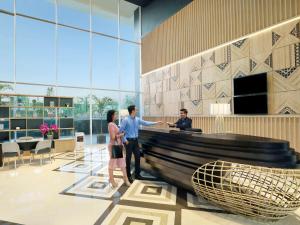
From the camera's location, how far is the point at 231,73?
19.8 feet

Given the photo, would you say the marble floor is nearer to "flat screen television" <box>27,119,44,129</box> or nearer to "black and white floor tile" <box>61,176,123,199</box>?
"black and white floor tile" <box>61,176,123,199</box>

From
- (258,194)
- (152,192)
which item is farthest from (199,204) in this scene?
(258,194)

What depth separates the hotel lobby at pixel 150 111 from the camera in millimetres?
2586

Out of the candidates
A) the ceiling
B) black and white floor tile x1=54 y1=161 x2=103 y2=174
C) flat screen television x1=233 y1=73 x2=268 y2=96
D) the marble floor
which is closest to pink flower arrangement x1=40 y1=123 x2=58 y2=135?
black and white floor tile x1=54 y1=161 x2=103 y2=174

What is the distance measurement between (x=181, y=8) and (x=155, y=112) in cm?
443

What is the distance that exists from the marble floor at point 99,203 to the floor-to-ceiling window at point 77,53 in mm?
4310

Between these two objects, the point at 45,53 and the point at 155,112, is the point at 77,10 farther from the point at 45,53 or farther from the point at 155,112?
the point at 155,112

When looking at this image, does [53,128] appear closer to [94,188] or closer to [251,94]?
[94,188]

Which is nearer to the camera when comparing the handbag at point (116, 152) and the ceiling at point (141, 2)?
the handbag at point (116, 152)

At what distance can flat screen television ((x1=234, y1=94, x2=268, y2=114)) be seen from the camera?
16.8 ft

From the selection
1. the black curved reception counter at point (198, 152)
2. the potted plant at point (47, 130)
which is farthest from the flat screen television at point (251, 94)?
the potted plant at point (47, 130)

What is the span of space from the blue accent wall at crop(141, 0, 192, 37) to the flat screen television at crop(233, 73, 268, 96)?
13.5 feet

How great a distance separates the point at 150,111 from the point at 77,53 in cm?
407

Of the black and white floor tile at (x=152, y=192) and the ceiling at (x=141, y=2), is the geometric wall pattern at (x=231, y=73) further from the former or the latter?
the ceiling at (x=141, y=2)
